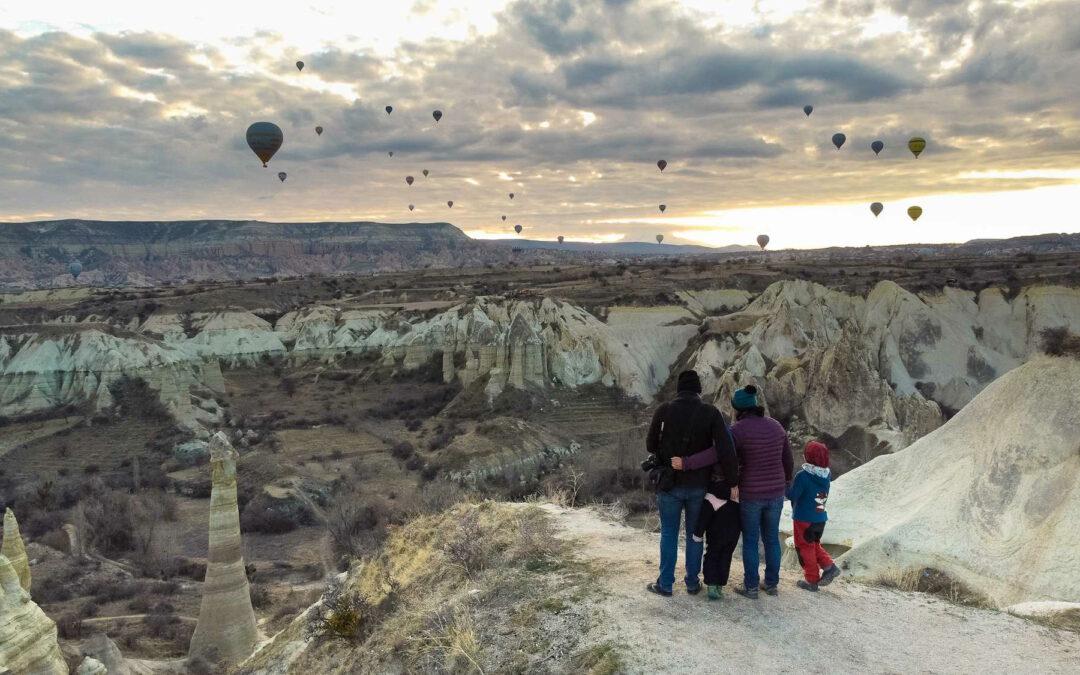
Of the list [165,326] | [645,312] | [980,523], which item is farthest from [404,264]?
[980,523]

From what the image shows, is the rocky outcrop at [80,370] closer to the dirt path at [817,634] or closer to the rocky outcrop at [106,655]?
the rocky outcrop at [106,655]

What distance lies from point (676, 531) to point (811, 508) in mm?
1325

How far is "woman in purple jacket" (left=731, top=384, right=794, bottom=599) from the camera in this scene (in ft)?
19.9

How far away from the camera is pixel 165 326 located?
57.4m

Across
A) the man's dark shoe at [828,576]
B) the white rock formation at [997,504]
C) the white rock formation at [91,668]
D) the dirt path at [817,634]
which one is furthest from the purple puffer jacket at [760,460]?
the white rock formation at [91,668]

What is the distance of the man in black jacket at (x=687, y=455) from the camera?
5859mm

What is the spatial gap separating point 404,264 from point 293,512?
161m

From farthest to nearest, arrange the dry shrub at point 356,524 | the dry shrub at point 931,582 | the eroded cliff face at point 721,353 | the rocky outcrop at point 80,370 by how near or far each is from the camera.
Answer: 1. the rocky outcrop at point 80,370
2. the eroded cliff face at point 721,353
3. the dry shrub at point 356,524
4. the dry shrub at point 931,582

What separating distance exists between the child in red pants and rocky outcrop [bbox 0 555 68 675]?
10.1 meters

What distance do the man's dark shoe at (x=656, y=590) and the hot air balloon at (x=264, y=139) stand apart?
3923 cm

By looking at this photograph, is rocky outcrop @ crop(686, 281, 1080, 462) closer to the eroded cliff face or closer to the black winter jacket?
the eroded cliff face

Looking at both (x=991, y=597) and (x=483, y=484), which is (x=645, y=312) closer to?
(x=483, y=484)

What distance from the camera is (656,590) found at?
6281mm

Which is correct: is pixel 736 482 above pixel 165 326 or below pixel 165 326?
above
